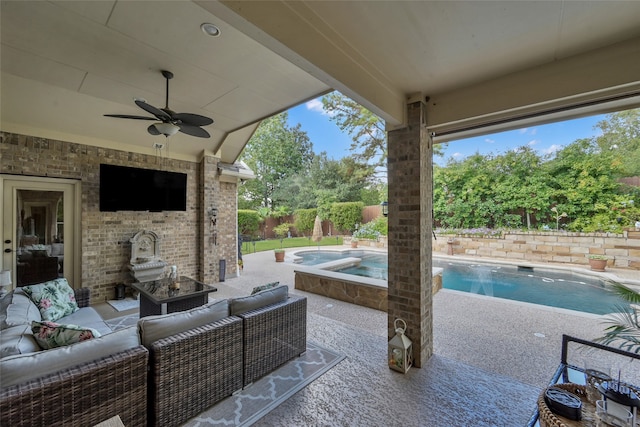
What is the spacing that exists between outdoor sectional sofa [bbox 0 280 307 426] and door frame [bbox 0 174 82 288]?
8.05 ft

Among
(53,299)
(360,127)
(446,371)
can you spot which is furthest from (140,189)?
(360,127)

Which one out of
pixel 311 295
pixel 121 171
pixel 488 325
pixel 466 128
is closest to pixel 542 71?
pixel 466 128

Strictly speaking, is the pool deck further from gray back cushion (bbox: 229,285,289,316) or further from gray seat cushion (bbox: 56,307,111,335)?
gray seat cushion (bbox: 56,307,111,335)

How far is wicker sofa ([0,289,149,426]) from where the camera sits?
4.37 feet

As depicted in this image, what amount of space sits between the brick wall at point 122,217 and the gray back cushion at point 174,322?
3.87 metres

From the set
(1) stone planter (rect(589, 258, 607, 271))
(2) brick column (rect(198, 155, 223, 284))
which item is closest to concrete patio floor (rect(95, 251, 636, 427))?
(2) brick column (rect(198, 155, 223, 284))

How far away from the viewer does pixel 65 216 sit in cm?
455

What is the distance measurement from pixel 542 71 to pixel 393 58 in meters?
1.30

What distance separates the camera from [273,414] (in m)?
2.08

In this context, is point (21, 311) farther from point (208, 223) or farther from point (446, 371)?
point (446, 371)

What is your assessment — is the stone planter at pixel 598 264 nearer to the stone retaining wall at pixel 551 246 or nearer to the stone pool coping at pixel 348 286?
the stone retaining wall at pixel 551 246

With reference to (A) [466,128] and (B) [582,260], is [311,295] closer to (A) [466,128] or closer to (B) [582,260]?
(A) [466,128]

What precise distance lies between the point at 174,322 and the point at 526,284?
786 centimetres

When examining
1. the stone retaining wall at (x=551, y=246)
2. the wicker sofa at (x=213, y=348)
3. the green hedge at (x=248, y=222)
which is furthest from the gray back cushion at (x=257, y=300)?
the green hedge at (x=248, y=222)
